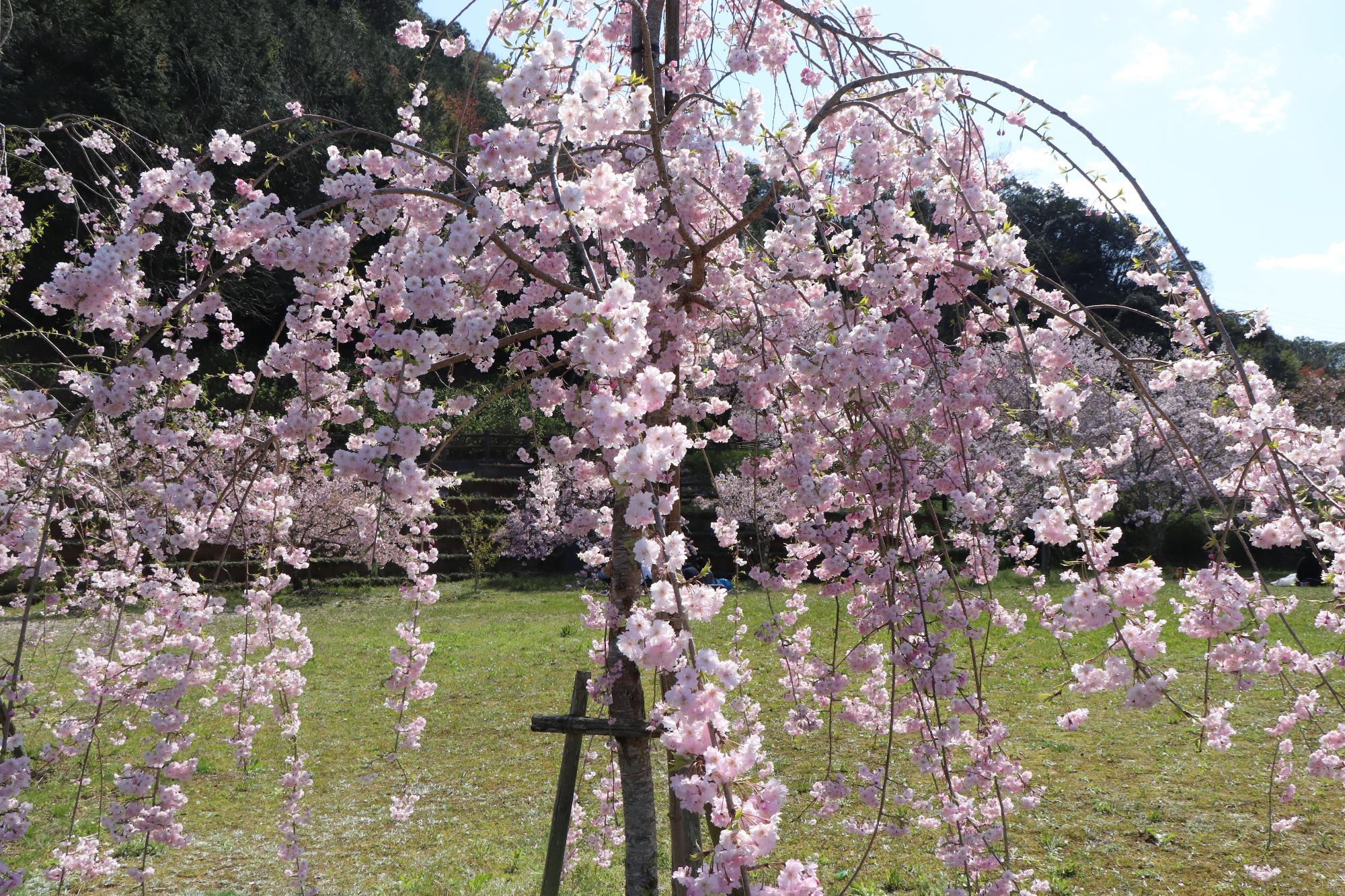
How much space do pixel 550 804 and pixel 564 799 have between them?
254 centimetres

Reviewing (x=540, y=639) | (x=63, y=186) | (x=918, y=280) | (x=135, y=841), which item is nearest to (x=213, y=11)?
(x=540, y=639)

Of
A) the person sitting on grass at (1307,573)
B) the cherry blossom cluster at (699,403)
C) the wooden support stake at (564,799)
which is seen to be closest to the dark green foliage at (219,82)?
the cherry blossom cluster at (699,403)

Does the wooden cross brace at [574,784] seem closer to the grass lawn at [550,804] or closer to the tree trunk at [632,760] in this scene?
the tree trunk at [632,760]

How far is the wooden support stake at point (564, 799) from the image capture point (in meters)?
3.50

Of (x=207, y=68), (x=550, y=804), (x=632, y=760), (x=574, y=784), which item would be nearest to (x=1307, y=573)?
(x=550, y=804)

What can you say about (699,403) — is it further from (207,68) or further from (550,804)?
(207,68)

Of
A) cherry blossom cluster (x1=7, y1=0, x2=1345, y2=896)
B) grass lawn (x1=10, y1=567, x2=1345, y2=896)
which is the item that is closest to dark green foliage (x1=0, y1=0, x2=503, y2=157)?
grass lawn (x1=10, y1=567, x2=1345, y2=896)

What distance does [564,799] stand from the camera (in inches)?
140

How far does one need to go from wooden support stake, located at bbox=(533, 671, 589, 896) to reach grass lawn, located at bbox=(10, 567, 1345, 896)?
959mm

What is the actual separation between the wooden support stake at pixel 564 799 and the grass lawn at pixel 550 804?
96cm

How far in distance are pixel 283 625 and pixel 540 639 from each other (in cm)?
853

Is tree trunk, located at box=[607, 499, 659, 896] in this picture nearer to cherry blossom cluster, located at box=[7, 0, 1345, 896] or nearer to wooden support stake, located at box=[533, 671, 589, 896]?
cherry blossom cluster, located at box=[7, 0, 1345, 896]

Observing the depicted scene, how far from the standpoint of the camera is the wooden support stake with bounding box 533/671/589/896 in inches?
138

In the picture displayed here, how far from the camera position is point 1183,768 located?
20.2 ft
